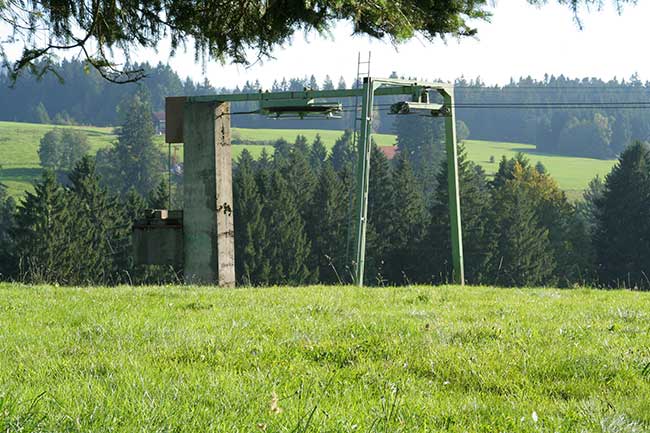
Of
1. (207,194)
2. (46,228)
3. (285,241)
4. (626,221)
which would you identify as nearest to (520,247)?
(626,221)

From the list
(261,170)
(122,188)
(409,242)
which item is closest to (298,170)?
(261,170)

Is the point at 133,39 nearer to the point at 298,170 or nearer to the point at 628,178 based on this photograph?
the point at 628,178

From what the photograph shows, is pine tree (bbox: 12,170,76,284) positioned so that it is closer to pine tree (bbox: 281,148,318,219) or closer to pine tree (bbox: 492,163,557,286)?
pine tree (bbox: 281,148,318,219)

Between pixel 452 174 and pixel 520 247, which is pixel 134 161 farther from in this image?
pixel 452 174

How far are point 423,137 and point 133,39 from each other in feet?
478

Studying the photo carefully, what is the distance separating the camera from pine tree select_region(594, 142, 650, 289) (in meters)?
66.1

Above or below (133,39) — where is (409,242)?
below

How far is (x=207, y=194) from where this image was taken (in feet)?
59.6

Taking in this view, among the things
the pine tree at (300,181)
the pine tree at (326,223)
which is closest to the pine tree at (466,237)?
the pine tree at (326,223)

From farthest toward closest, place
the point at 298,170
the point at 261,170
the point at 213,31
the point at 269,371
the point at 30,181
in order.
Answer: the point at 30,181 < the point at 298,170 < the point at 261,170 < the point at 213,31 < the point at 269,371

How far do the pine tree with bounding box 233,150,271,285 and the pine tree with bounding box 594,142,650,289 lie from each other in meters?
26.5

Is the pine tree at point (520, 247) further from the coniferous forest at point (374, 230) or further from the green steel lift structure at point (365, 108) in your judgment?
the green steel lift structure at point (365, 108)

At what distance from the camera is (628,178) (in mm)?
68000

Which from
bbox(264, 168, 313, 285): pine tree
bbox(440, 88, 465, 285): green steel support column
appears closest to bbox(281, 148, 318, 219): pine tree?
bbox(264, 168, 313, 285): pine tree
